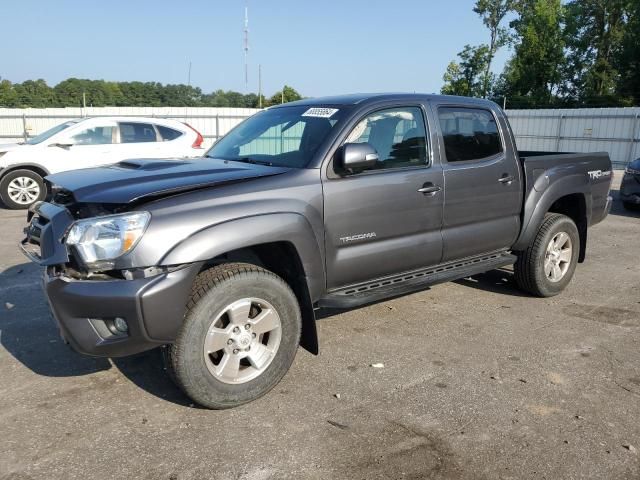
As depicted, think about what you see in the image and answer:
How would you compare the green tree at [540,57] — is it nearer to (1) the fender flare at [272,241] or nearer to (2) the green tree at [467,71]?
(2) the green tree at [467,71]

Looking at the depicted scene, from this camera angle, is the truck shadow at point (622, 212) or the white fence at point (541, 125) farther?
the white fence at point (541, 125)

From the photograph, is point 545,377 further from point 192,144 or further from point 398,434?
point 192,144

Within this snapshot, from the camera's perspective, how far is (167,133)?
10.8 metres

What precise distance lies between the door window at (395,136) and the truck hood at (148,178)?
753mm

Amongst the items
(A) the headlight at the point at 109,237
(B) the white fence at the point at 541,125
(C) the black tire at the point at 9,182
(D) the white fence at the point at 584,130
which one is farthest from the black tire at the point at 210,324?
(D) the white fence at the point at 584,130

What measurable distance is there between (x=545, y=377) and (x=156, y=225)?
2.69 m

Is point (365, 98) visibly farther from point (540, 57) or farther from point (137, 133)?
point (540, 57)

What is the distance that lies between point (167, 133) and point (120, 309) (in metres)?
8.69

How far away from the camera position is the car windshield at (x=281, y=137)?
378 centimetres

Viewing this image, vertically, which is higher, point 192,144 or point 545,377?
point 192,144

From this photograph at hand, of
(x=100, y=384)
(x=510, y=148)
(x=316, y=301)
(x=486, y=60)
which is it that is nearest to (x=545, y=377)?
(x=316, y=301)

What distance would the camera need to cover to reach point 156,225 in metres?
2.82

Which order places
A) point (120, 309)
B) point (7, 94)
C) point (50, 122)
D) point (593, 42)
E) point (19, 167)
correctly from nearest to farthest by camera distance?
1. point (120, 309)
2. point (19, 167)
3. point (50, 122)
4. point (593, 42)
5. point (7, 94)

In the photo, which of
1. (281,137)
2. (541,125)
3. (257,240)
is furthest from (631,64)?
(257,240)
